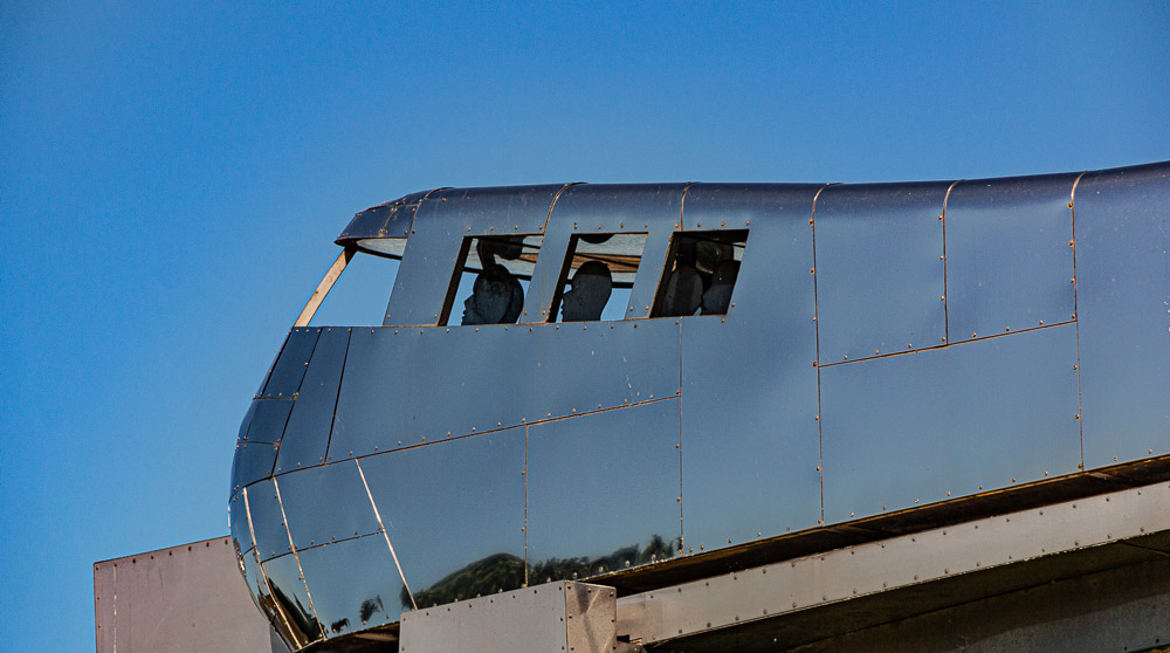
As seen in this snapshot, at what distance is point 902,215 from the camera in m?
9.84

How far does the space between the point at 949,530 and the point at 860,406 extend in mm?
992

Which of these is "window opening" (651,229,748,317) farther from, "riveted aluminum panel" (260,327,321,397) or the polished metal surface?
the polished metal surface

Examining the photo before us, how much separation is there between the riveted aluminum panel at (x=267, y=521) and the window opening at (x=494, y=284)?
211 centimetres

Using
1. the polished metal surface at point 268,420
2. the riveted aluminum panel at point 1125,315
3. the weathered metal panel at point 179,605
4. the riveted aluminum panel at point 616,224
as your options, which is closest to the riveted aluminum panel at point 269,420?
the polished metal surface at point 268,420

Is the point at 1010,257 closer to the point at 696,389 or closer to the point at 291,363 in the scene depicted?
the point at 696,389

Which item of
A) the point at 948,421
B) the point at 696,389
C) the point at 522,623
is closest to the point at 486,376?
the point at 696,389

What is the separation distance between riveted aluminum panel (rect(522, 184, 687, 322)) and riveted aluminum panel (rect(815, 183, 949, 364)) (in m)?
1.25

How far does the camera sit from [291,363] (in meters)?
12.3

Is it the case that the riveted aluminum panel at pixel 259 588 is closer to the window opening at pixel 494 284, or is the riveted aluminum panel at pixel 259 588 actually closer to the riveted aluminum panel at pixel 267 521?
the riveted aluminum panel at pixel 267 521

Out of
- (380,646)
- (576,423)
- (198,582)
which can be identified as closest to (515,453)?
(576,423)

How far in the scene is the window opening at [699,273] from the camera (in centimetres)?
1057

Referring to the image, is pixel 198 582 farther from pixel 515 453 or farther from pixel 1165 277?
pixel 1165 277

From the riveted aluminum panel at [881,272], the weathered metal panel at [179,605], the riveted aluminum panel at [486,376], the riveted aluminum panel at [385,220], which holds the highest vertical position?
the riveted aluminum panel at [385,220]

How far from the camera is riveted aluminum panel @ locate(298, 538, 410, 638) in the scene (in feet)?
36.7
